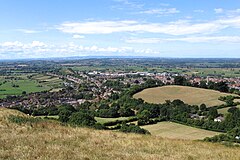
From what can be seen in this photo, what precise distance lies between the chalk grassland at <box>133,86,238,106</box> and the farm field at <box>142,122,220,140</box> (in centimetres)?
2787

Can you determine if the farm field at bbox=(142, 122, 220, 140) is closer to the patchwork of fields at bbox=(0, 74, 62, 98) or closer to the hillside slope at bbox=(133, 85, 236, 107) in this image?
the hillside slope at bbox=(133, 85, 236, 107)

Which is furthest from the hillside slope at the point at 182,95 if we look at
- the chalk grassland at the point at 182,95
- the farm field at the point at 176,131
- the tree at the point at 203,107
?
the farm field at the point at 176,131

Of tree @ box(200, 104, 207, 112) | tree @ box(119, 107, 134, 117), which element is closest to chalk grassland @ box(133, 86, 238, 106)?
tree @ box(200, 104, 207, 112)

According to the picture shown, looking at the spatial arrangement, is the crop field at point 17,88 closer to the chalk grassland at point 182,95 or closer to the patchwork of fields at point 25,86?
the patchwork of fields at point 25,86

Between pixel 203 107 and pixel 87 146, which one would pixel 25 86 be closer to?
pixel 203 107

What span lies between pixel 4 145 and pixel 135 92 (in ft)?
300

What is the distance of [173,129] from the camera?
2112 inches

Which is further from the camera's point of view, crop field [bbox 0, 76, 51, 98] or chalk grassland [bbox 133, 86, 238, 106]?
crop field [bbox 0, 76, 51, 98]

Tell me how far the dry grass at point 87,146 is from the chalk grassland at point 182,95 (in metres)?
68.2

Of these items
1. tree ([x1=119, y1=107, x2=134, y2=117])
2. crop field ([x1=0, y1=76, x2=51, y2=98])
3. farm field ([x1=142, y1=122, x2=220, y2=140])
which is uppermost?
farm field ([x1=142, y1=122, x2=220, y2=140])

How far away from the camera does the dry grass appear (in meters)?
12.1

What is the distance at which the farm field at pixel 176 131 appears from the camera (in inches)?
1862

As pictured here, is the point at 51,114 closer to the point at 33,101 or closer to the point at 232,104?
the point at 33,101

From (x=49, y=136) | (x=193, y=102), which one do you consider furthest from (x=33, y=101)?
(x=49, y=136)
